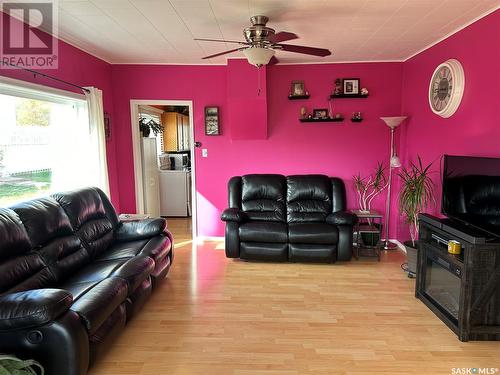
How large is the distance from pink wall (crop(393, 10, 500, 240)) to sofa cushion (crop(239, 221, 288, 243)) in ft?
5.64

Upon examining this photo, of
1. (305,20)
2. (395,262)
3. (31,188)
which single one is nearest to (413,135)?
(395,262)

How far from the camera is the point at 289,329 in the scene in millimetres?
2607

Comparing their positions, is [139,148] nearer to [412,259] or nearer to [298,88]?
[298,88]

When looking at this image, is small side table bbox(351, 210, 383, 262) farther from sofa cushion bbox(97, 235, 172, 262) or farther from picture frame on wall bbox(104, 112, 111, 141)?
picture frame on wall bbox(104, 112, 111, 141)

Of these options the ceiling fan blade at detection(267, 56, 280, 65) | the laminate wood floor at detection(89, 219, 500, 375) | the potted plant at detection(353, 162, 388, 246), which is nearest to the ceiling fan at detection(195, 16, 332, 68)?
the ceiling fan blade at detection(267, 56, 280, 65)

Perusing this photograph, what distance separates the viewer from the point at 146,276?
9.05 feet

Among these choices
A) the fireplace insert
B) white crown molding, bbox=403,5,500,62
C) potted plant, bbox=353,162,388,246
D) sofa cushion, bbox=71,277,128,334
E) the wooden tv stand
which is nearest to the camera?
sofa cushion, bbox=71,277,128,334

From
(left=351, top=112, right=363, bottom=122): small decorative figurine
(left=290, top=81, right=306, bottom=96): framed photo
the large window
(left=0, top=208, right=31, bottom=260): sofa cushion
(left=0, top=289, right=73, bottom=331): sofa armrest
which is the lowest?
(left=0, top=289, right=73, bottom=331): sofa armrest

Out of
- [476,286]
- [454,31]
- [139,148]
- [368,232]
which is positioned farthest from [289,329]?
[139,148]

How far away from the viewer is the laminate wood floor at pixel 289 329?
7.23 ft

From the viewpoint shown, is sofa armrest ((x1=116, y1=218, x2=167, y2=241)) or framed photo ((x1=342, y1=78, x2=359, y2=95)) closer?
sofa armrest ((x1=116, y1=218, x2=167, y2=241))

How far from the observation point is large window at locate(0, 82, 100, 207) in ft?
9.59

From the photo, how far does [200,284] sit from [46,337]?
5.80 ft

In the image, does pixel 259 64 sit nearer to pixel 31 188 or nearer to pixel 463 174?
pixel 463 174
